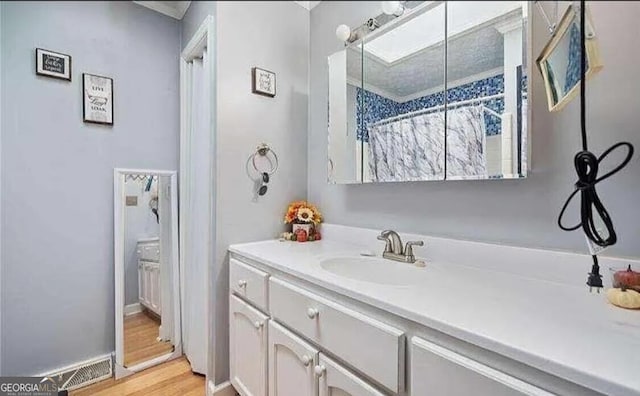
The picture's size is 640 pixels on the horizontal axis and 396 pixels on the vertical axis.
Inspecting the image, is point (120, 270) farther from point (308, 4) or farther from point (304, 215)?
point (308, 4)

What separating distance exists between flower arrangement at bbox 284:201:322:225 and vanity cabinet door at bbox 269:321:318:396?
563mm

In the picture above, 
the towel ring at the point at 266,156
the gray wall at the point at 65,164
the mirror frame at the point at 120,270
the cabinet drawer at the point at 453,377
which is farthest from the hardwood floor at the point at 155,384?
the cabinet drawer at the point at 453,377

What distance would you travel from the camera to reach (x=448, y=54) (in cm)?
97

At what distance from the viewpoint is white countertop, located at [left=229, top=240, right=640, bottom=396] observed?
40 centimetres

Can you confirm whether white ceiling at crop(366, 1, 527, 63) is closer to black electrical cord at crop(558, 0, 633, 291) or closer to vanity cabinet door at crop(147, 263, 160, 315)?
black electrical cord at crop(558, 0, 633, 291)

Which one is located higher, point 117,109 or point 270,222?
point 117,109

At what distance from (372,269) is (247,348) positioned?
603mm

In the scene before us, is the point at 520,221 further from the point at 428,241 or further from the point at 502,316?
the point at 502,316

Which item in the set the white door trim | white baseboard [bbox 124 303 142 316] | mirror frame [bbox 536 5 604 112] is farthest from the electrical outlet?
mirror frame [bbox 536 5 604 112]

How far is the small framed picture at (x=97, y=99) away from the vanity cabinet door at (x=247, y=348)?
3.81ft

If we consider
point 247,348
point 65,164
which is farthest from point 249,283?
point 65,164

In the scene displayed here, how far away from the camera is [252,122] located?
1395mm

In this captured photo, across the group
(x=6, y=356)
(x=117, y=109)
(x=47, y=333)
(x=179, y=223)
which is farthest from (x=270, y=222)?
(x=6, y=356)

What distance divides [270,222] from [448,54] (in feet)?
3.45
